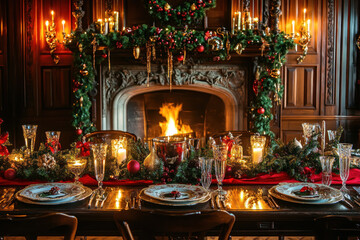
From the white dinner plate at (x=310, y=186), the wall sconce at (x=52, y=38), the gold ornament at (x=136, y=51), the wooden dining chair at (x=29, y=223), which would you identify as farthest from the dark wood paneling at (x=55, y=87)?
the wooden dining chair at (x=29, y=223)

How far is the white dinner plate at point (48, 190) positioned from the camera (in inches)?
65.1

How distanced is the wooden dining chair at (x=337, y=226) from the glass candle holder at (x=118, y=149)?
117 cm

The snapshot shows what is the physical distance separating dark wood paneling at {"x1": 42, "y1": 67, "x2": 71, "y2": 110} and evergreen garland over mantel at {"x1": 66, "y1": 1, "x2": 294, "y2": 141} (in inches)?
17.2

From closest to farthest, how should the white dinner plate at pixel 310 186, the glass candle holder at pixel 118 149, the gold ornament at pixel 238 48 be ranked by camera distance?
the white dinner plate at pixel 310 186
the glass candle holder at pixel 118 149
the gold ornament at pixel 238 48

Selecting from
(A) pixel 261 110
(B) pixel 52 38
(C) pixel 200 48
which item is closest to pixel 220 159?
(C) pixel 200 48

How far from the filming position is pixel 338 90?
4.93m

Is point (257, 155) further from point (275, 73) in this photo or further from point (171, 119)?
point (171, 119)

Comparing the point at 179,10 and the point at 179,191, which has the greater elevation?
the point at 179,10

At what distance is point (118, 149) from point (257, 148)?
0.81 metres

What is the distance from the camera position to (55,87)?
4.89 metres

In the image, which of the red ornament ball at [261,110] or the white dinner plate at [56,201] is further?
the red ornament ball at [261,110]

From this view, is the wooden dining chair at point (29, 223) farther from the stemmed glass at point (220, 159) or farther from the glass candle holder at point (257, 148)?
the glass candle holder at point (257, 148)

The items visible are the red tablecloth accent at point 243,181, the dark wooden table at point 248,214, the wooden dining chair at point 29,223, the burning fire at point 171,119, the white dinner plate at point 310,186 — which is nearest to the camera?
the wooden dining chair at point 29,223

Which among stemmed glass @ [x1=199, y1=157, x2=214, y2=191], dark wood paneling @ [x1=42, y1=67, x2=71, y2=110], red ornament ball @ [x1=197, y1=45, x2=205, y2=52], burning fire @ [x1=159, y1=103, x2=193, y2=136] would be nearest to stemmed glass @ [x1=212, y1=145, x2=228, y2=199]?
stemmed glass @ [x1=199, y1=157, x2=214, y2=191]
